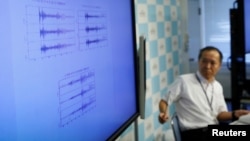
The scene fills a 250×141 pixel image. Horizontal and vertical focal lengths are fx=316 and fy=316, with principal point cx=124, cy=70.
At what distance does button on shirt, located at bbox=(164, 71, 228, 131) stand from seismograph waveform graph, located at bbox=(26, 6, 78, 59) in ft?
5.03

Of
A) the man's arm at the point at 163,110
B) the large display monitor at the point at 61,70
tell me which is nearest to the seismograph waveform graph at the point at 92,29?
the large display monitor at the point at 61,70

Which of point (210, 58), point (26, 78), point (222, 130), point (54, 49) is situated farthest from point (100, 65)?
point (210, 58)

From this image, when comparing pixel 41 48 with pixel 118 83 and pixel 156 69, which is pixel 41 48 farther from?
pixel 156 69

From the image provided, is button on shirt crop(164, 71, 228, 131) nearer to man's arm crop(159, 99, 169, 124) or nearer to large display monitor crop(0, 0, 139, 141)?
man's arm crop(159, 99, 169, 124)

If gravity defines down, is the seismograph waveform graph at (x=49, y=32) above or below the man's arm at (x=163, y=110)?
above

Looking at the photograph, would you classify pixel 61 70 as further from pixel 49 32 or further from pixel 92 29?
pixel 92 29

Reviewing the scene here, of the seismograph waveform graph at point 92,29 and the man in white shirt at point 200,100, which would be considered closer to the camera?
the seismograph waveform graph at point 92,29

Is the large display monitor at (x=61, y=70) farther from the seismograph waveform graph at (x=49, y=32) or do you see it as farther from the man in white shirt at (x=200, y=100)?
the man in white shirt at (x=200, y=100)

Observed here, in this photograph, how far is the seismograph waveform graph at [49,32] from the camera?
2.82 feet

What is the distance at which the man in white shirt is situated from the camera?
7.91 feet

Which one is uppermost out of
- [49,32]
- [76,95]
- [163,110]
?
[49,32]

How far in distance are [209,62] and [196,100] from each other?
310mm

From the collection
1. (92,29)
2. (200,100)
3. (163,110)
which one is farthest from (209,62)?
(92,29)

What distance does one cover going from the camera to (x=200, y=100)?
2441 mm
